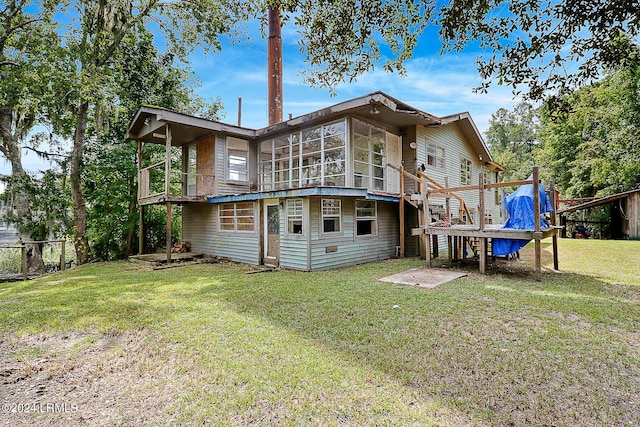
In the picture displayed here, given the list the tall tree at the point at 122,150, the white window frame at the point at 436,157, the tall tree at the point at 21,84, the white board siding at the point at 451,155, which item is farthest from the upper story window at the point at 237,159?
the white window frame at the point at 436,157

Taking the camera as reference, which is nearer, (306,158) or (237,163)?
(306,158)

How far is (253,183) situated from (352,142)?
201 inches

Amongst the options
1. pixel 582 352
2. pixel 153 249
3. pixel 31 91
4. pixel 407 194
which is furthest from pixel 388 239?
pixel 31 91

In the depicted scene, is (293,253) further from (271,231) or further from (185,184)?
(185,184)

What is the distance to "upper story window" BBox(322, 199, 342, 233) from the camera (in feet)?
31.3

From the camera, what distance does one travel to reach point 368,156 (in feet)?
35.9

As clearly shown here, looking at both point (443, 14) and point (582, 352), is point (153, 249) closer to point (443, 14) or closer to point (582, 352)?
point (443, 14)

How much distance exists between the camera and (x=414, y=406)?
2.49 m

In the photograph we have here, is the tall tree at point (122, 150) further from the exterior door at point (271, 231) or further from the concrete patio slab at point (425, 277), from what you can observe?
the concrete patio slab at point (425, 277)

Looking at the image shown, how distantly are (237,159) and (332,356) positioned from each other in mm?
11012

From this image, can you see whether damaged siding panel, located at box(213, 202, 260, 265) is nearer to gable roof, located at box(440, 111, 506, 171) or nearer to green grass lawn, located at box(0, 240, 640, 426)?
green grass lawn, located at box(0, 240, 640, 426)

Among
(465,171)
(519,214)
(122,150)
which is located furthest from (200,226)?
(465,171)

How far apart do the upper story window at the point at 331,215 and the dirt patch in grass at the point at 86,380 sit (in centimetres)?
611

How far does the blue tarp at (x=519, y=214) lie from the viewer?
7.47 metres
